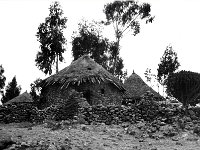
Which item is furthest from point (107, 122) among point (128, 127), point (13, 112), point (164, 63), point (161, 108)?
point (164, 63)

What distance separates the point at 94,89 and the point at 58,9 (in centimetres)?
1673

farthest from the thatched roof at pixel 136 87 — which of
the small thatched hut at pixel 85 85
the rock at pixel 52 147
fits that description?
the rock at pixel 52 147

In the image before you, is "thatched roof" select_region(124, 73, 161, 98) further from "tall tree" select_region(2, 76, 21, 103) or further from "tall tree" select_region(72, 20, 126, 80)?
"tall tree" select_region(2, 76, 21, 103)

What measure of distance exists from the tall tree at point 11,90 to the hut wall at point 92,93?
30.7 metres

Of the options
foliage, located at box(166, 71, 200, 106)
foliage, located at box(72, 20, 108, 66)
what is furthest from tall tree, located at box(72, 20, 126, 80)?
foliage, located at box(166, 71, 200, 106)

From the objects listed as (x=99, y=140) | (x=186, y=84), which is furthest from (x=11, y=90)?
(x=99, y=140)

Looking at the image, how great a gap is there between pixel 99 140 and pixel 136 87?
2156 centimetres

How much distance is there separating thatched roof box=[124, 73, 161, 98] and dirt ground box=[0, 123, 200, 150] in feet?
58.8

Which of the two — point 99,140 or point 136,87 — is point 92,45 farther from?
point 99,140

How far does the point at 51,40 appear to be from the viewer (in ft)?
121

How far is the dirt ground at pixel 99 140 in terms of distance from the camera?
10841mm

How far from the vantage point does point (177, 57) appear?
43625 millimetres

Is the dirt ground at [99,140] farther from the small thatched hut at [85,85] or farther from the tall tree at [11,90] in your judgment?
the tall tree at [11,90]

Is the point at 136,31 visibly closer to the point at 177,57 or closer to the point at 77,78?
the point at 177,57
